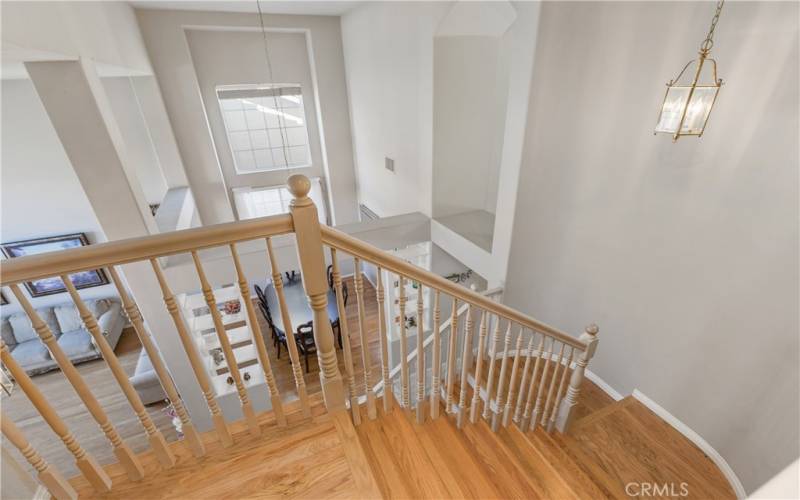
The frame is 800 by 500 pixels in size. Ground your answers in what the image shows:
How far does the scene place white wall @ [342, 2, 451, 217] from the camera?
12.0 ft

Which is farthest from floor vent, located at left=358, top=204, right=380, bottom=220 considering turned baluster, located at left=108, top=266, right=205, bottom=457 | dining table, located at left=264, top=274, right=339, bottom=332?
turned baluster, located at left=108, top=266, right=205, bottom=457

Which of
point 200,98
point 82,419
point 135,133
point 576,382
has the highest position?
point 200,98

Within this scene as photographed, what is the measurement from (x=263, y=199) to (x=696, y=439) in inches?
274

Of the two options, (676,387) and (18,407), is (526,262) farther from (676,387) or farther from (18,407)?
(18,407)

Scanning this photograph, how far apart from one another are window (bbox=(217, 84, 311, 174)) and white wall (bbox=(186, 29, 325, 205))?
0.12 m

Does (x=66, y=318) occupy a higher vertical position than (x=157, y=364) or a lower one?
lower

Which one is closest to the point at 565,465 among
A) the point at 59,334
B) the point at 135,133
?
the point at 135,133

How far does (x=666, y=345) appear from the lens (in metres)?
2.53

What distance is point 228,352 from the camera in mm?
1228

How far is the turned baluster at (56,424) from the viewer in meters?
0.88

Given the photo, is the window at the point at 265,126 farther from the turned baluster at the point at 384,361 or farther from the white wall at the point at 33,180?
the turned baluster at the point at 384,361

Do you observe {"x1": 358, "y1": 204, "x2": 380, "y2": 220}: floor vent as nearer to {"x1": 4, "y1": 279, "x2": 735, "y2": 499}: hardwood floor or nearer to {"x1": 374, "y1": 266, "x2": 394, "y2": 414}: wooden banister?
{"x1": 4, "y1": 279, "x2": 735, "y2": 499}: hardwood floor

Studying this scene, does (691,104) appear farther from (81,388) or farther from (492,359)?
(81,388)

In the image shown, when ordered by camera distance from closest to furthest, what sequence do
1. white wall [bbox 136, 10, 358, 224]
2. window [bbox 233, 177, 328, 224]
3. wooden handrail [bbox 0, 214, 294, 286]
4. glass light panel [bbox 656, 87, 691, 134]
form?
wooden handrail [bbox 0, 214, 294, 286], glass light panel [bbox 656, 87, 691, 134], white wall [bbox 136, 10, 358, 224], window [bbox 233, 177, 328, 224]
